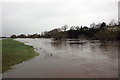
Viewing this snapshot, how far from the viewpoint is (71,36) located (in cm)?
9406

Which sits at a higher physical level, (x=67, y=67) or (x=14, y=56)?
(x=14, y=56)

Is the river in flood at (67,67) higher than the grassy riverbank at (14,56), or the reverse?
the grassy riverbank at (14,56)

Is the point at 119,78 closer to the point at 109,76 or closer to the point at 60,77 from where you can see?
the point at 109,76

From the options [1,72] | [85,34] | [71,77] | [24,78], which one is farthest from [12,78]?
[85,34]

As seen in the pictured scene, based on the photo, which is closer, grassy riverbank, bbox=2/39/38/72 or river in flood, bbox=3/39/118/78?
river in flood, bbox=3/39/118/78

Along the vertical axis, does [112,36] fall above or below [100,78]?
above

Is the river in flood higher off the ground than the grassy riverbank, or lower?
lower

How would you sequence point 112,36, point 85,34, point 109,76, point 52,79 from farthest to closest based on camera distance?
1. point 85,34
2. point 112,36
3. point 109,76
4. point 52,79

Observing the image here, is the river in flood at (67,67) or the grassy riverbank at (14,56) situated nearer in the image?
the river in flood at (67,67)

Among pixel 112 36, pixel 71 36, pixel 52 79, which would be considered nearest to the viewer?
pixel 52 79

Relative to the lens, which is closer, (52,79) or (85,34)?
(52,79)

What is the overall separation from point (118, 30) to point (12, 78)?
5251cm

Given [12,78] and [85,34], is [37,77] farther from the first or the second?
[85,34]

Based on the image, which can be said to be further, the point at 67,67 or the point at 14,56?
the point at 14,56
